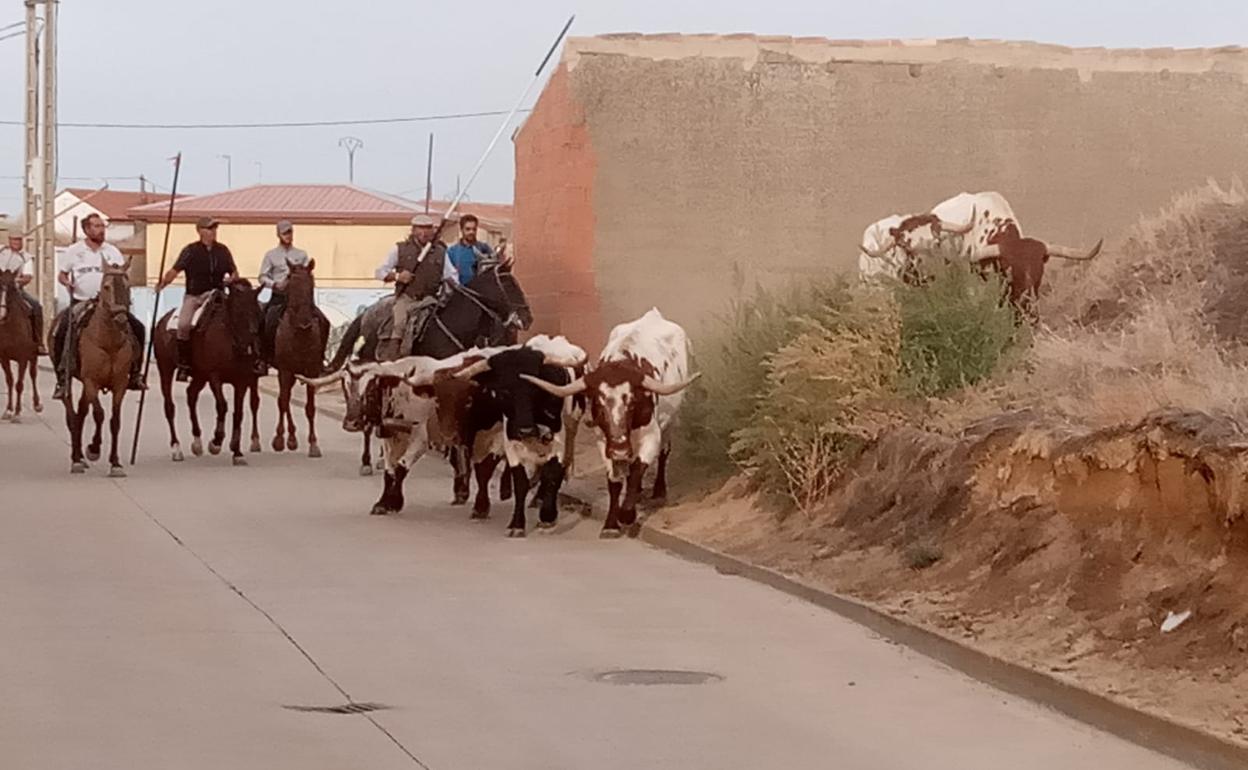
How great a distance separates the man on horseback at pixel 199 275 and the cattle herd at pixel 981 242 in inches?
293

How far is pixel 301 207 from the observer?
79.1 m

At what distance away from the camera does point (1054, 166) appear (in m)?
24.7

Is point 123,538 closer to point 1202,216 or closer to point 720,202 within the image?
point 720,202

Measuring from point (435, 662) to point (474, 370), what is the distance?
6308mm

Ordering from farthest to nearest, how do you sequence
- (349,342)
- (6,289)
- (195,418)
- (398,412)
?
(6,289) → (349,342) → (195,418) → (398,412)

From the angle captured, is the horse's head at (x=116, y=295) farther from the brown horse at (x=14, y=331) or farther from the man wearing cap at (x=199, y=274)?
the brown horse at (x=14, y=331)

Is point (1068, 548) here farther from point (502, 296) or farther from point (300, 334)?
point (300, 334)

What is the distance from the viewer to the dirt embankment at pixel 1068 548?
418 inches

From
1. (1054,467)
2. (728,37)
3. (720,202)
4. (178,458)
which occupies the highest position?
(728,37)

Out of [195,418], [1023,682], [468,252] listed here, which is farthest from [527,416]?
[195,418]

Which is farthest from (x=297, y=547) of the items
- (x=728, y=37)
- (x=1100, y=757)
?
(x=728, y=37)

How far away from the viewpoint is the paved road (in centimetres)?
940

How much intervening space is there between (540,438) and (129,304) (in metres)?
6.66

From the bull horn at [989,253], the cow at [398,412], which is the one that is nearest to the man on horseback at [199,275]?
the cow at [398,412]
